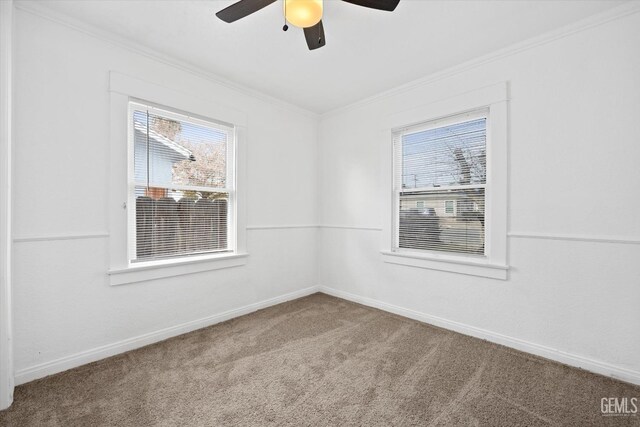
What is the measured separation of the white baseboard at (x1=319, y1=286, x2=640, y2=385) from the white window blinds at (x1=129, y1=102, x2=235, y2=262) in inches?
85.8

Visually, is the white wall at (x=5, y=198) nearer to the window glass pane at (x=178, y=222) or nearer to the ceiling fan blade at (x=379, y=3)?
the window glass pane at (x=178, y=222)

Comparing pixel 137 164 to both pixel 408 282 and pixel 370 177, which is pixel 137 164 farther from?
pixel 408 282

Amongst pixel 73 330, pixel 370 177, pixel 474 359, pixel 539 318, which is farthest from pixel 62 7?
pixel 539 318

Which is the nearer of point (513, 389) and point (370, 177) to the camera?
point (513, 389)

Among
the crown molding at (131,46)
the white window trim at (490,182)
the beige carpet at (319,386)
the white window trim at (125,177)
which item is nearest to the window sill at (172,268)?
the white window trim at (125,177)

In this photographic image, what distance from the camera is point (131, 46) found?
246 cm

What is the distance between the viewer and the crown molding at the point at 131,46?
205 centimetres

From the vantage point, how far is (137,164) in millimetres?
2570

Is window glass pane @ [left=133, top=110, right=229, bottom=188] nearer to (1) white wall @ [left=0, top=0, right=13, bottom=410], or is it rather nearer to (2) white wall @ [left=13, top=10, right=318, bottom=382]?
(2) white wall @ [left=13, top=10, right=318, bottom=382]

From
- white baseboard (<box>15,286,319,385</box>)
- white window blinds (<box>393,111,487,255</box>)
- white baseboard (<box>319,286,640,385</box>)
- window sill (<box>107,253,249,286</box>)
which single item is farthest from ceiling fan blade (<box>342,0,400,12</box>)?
white baseboard (<box>15,286,319,385</box>)

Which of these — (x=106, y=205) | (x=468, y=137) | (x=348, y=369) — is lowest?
(x=348, y=369)

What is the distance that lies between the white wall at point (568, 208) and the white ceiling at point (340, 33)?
0.29 m

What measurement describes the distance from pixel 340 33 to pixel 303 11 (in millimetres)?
883

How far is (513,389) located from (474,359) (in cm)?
39
